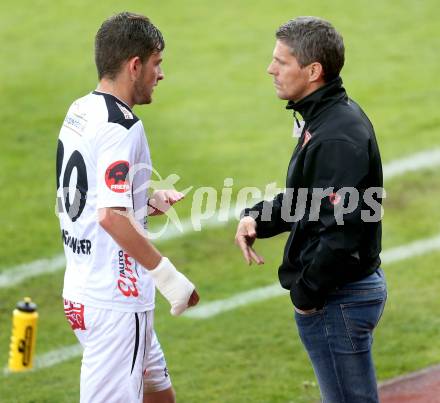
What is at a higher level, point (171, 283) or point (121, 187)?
point (121, 187)

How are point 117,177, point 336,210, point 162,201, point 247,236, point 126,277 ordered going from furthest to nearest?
1. point 162,201
2. point 247,236
3. point 126,277
4. point 117,177
5. point 336,210

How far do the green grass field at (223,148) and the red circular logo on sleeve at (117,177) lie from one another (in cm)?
250

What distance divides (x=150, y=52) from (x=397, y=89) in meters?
8.38

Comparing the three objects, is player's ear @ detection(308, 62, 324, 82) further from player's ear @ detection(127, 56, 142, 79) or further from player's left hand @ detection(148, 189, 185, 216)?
player's left hand @ detection(148, 189, 185, 216)

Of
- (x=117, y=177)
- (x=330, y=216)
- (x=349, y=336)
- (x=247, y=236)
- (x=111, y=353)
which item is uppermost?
(x=117, y=177)

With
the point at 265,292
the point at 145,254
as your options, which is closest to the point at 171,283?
the point at 145,254

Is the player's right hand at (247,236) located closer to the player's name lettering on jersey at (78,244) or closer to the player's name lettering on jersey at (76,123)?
the player's name lettering on jersey at (78,244)

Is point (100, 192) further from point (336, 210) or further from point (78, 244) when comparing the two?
point (336, 210)

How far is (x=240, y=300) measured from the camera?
8906 millimetres

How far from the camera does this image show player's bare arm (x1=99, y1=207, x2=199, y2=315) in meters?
4.85

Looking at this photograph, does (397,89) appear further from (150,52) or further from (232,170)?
(150,52)

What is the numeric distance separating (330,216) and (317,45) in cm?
76

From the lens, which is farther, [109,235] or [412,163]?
[412,163]

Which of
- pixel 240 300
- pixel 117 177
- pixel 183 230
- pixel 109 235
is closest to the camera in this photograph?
pixel 117 177
